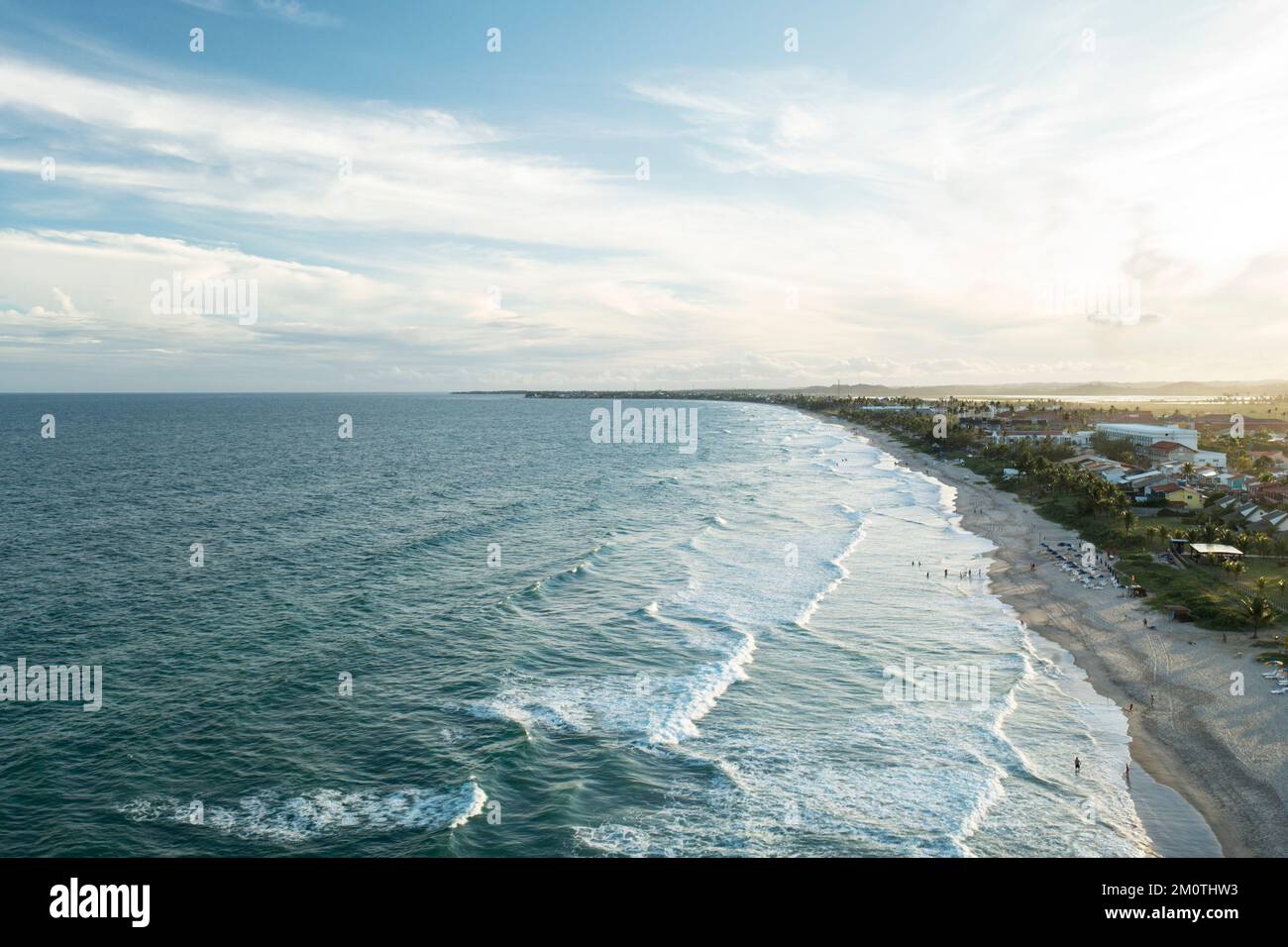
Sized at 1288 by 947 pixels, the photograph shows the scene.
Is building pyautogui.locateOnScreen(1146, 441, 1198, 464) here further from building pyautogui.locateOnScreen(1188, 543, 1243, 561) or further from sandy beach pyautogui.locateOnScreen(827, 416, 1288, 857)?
sandy beach pyautogui.locateOnScreen(827, 416, 1288, 857)

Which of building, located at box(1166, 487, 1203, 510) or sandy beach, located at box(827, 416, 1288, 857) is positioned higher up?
building, located at box(1166, 487, 1203, 510)

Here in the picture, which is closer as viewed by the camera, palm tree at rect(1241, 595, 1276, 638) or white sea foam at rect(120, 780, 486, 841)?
white sea foam at rect(120, 780, 486, 841)

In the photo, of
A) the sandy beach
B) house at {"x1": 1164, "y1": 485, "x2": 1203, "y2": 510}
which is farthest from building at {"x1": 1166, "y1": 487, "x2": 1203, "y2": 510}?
the sandy beach

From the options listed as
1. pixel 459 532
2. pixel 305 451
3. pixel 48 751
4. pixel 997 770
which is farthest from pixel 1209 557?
pixel 305 451

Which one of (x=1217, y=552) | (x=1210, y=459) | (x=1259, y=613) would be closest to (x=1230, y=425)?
(x=1210, y=459)

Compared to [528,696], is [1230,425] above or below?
above

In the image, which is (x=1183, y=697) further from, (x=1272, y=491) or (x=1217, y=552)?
(x=1272, y=491)
